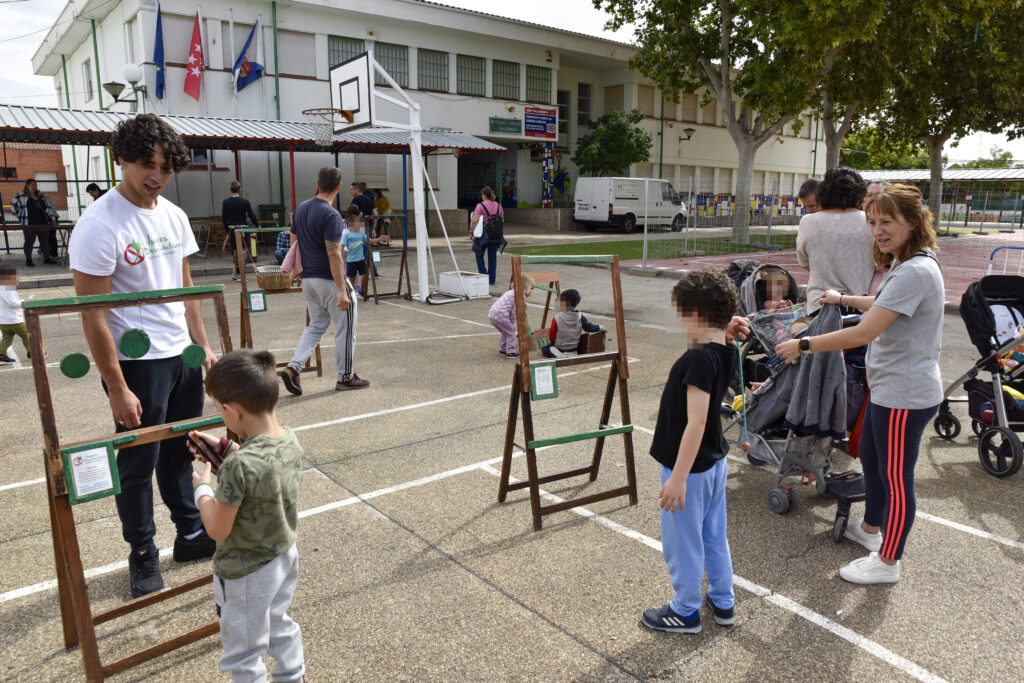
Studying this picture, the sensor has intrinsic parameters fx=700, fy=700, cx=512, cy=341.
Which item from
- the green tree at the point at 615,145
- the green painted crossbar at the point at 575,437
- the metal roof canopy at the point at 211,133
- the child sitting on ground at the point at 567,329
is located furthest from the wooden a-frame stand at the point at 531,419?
the green tree at the point at 615,145

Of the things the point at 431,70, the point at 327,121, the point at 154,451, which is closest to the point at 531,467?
the point at 154,451

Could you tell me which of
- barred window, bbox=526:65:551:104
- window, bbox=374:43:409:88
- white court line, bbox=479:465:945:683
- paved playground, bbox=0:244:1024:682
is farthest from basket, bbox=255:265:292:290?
barred window, bbox=526:65:551:104

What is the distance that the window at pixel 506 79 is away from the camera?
28359 mm

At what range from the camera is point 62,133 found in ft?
51.9

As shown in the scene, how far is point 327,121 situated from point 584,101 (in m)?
19.5

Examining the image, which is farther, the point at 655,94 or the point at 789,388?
the point at 655,94

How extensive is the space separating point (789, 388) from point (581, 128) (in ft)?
102

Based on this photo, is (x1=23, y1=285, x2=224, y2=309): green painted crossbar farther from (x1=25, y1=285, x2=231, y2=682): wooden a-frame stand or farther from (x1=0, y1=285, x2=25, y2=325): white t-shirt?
(x1=0, y1=285, x2=25, y2=325): white t-shirt

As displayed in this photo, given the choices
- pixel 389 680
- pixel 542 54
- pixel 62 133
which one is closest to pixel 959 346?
pixel 389 680

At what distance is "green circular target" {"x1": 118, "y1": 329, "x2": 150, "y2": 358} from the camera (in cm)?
274

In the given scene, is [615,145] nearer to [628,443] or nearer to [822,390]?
[822,390]

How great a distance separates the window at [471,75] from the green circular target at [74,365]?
26.5 meters

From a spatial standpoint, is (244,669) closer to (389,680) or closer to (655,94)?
(389,680)

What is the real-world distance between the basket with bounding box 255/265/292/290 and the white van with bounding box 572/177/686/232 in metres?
21.8
